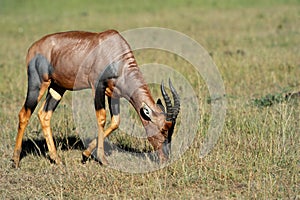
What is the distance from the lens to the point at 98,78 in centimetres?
815

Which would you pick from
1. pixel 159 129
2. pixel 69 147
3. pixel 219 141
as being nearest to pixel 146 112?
pixel 159 129

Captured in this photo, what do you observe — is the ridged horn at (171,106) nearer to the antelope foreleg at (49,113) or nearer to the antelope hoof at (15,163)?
the antelope foreleg at (49,113)

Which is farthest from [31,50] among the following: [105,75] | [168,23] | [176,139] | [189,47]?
[168,23]

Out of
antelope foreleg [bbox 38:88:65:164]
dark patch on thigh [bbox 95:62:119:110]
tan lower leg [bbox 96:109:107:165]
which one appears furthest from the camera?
antelope foreleg [bbox 38:88:65:164]

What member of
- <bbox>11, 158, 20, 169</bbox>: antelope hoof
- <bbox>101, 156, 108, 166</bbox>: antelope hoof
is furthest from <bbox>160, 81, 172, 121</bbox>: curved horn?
<bbox>11, 158, 20, 169</bbox>: antelope hoof

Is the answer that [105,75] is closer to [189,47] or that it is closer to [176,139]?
[176,139]

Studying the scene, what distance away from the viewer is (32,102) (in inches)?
336

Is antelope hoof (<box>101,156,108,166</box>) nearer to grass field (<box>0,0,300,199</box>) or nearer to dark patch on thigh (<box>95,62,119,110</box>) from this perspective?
grass field (<box>0,0,300,199</box>)

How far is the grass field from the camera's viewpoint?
23.0ft

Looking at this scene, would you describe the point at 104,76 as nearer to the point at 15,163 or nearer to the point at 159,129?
the point at 159,129

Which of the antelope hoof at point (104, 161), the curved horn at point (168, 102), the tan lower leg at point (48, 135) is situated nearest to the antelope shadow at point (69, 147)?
the tan lower leg at point (48, 135)

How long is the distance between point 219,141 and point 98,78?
225 cm

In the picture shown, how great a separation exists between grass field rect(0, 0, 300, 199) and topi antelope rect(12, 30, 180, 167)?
1.30 ft

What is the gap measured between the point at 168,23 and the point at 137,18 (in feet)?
9.28
